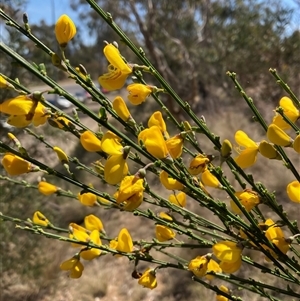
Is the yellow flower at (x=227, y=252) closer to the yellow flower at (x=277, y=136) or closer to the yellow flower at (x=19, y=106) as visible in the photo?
the yellow flower at (x=277, y=136)

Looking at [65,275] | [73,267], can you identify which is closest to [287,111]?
[73,267]

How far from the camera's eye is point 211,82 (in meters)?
9.80

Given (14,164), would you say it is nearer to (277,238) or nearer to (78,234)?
(78,234)

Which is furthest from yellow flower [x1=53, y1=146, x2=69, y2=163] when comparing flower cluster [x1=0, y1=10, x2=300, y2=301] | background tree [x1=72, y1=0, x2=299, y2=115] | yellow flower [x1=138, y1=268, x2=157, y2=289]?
background tree [x1=72, y1=0, x2=299, y2=115]

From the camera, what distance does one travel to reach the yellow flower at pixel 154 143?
655mm

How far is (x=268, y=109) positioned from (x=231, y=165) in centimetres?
624

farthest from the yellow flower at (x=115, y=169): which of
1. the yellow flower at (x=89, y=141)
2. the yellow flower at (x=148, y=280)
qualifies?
the yellow flower at (x=148, y=280)

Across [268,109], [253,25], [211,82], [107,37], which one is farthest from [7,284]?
[107,37]

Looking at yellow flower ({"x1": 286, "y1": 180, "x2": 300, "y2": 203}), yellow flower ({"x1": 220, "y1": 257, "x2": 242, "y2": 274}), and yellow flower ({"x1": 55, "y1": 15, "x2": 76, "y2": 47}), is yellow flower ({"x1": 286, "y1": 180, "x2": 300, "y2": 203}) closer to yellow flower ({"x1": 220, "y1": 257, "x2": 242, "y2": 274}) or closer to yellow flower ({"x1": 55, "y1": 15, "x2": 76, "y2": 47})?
yellow flower ({"x1": 220, "y1": 257, "x2": 242, "y2": 274})

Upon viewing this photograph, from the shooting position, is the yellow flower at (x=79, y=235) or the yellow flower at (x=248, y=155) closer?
the yellow flower at (x=248, y=155)

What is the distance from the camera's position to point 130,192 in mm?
632

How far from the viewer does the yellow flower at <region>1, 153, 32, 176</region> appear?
794mm

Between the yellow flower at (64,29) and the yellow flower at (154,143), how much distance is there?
219mm

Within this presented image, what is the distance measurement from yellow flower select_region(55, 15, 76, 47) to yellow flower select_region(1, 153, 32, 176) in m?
0.22
